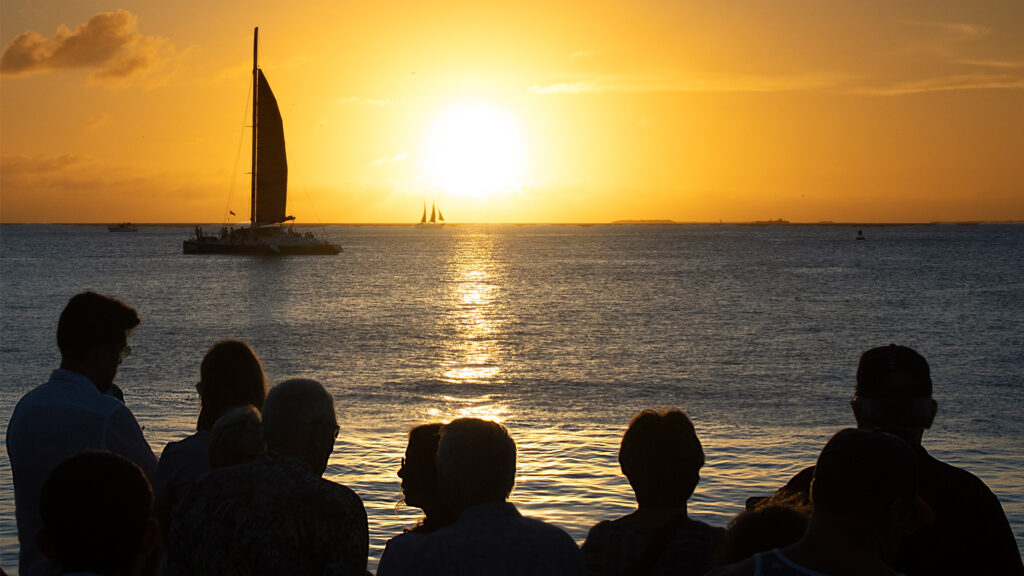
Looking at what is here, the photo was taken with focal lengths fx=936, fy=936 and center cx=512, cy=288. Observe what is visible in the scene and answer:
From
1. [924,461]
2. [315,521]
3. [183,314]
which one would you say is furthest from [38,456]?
[183,314]

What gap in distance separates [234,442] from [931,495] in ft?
7.67

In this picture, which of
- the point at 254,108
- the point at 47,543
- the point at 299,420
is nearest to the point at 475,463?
the point at 299,420

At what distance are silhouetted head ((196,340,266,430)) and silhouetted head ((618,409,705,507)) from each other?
5.17 ft

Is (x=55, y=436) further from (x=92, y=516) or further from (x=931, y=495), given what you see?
(x=931, y=495)

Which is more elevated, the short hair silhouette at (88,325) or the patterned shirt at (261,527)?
the short hair silhouette at (88,325)

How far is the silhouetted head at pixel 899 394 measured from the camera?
10.6ft

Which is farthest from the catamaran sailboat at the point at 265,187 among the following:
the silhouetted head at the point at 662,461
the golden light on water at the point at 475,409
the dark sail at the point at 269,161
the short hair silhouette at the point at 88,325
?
the silhouetted head at the point at 662,461

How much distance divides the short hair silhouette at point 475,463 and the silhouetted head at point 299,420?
594 millimetres

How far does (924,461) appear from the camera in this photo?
10.5ft

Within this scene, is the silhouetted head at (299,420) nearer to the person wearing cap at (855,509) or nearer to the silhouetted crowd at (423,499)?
the silhouetted crowd at (423,499)

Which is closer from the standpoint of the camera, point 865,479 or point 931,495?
point 865,479

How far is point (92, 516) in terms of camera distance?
7.85 feet

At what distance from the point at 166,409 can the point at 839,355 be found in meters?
17.2

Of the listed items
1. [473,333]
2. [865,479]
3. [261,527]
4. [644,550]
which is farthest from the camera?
[473,333]
